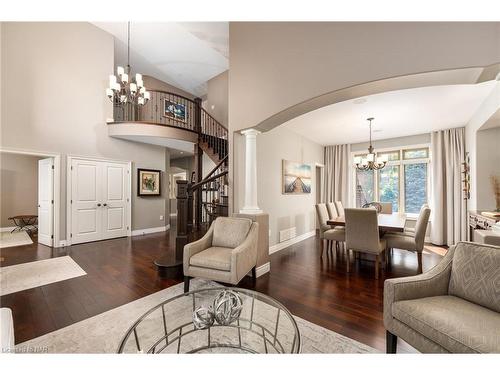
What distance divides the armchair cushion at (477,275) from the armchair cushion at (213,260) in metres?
1.86

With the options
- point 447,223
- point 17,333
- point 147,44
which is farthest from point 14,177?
point 447,223

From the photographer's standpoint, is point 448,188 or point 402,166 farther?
point 402,166

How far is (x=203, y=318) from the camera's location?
1162mm

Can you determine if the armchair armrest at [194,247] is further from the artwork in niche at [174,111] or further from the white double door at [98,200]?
the artwork in niche at [174,111]

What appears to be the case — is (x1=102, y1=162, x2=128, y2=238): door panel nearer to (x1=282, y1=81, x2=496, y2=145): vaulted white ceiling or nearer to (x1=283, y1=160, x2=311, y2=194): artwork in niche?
(x1=283, y1=160, x2=311, y2=194): artwork in niche

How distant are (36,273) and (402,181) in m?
7.56

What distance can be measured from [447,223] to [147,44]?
8.38m

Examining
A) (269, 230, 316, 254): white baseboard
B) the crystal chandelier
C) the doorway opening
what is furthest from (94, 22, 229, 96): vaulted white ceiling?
(269, 230, 316, 254): white baseboard

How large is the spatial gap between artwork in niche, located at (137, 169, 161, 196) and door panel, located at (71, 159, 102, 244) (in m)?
0.94

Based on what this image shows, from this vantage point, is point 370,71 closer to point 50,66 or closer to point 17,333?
point 17,333

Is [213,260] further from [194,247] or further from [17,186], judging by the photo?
[17,186]

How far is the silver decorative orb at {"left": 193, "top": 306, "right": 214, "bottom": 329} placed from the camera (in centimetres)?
114

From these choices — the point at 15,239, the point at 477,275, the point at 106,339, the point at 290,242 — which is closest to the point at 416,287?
the point at 477,275
